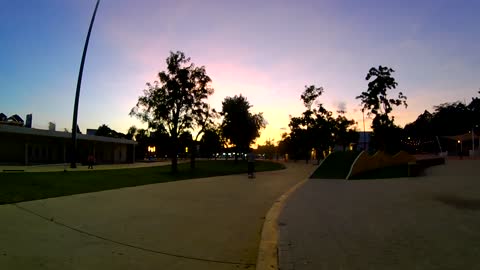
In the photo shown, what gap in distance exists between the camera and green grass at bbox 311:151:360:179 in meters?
25.2

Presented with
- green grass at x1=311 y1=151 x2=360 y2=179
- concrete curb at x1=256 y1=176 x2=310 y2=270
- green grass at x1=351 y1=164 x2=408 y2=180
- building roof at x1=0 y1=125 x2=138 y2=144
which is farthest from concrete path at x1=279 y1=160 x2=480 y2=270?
building roof at x1=0 y1=125 x2=138 y2=144

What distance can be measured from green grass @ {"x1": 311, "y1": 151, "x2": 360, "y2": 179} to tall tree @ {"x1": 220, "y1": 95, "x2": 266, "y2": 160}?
2211 cm

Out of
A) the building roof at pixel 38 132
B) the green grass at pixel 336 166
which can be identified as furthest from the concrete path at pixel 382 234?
the building roof at pixel 38 132

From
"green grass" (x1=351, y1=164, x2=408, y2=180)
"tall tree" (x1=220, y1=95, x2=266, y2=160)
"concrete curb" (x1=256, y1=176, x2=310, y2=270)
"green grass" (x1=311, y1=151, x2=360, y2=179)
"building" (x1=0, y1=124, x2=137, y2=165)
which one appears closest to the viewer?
"concrete curb" (x1=256, y1=176, x2=310, y2=270)

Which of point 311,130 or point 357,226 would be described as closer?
point 357,226

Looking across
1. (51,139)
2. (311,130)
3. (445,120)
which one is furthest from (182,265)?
(445,120)

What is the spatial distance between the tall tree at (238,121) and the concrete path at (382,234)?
142 ft

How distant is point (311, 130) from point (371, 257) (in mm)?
52020

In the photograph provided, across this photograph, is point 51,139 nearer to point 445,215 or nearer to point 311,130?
point 311,130

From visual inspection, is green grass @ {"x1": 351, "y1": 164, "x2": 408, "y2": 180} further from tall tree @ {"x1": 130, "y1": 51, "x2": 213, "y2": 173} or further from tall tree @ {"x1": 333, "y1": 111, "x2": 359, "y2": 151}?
tall tree @ {"x1": 333, "y1": 111, "x2": 359, "y2": 151}

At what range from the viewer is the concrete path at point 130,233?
19.1 ft

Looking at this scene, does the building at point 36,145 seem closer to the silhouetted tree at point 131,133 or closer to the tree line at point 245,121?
the tree line at point 245,121

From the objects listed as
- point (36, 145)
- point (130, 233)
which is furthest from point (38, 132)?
point (130, 233)

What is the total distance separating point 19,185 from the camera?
14695mm
